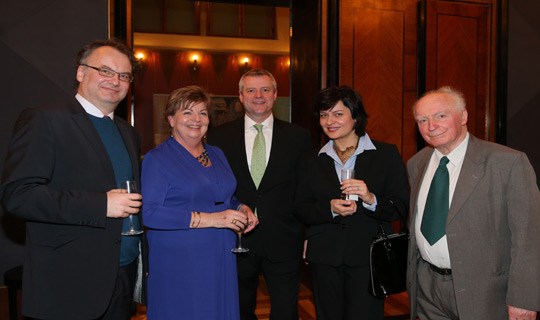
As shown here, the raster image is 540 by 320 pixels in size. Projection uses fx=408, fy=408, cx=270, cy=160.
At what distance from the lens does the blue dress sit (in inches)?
92.6

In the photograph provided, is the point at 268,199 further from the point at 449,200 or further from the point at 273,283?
the point at 449,200

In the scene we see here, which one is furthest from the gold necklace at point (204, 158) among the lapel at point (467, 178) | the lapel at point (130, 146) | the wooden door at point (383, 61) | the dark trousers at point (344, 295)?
the wooden door at point (383, 61)

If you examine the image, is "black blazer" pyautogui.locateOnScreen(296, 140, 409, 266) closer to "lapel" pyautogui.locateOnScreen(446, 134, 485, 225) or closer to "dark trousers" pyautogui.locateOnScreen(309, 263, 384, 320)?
"dark trousers" pyautogui.locateOnScreen(309, 263, 384, 320)

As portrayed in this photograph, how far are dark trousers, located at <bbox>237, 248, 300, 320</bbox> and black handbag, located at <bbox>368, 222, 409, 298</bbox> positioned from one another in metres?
0.70

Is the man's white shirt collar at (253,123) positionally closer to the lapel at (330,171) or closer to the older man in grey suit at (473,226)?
the lapel at (330,171)

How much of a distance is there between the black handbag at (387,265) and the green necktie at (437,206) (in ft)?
0.88

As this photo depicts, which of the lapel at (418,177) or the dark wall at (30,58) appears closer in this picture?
the lapel at (418,177)

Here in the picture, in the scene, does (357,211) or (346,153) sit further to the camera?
(346,153)

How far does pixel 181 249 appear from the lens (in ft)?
7.78

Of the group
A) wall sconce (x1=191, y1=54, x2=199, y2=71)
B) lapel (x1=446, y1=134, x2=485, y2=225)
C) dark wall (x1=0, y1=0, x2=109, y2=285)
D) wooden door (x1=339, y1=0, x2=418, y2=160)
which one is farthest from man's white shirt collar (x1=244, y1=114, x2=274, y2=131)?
wall sconce (x1=191, y1=54, x2=199, y2=71)

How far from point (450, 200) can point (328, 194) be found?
0.73m

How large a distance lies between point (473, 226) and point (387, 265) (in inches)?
22.2

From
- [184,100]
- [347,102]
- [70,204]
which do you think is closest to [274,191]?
[347,102]

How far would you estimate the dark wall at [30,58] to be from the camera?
4.14 meters
